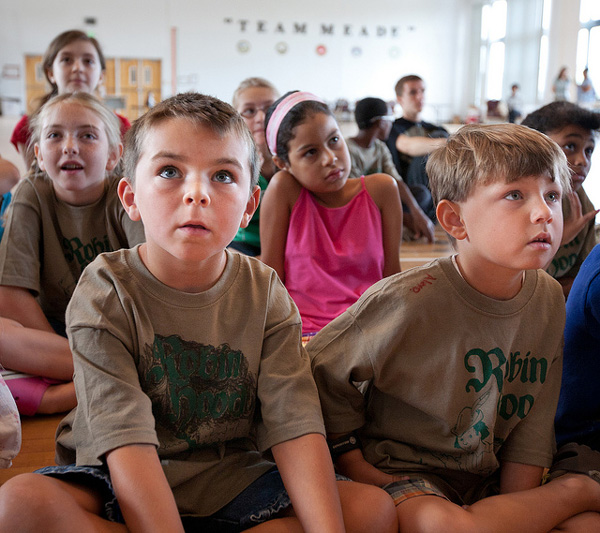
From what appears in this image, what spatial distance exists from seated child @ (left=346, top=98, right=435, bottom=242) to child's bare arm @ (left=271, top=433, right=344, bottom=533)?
252 centimetres

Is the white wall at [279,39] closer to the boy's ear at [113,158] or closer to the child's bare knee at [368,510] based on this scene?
the boy's ear at [113,158]

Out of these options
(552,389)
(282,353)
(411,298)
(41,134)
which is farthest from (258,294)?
(41,134)

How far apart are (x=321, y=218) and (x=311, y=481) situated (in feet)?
3.53

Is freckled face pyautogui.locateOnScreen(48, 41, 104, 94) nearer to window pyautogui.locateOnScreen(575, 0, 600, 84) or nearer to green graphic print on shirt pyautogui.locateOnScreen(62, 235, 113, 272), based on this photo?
green graphic print on shirt pyautogui.locateOnScreen(62, 235, 113, 272)

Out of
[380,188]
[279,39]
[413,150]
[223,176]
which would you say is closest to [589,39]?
[279,39]

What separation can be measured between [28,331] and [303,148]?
0.89m

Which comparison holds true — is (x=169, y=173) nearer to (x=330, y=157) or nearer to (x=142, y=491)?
(x=142, y=491)

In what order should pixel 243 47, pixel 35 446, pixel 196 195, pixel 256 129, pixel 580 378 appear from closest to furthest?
pixel 196 195 < pixel 580 378 < pixel 35 446 < pixel 256 129 < pixel 243 47

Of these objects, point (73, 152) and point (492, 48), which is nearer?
point (73, 152)

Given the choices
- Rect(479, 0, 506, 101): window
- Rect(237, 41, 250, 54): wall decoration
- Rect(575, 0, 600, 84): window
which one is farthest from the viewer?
Rect(479, 0, 506, 101): window

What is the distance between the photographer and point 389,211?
6.35 ft

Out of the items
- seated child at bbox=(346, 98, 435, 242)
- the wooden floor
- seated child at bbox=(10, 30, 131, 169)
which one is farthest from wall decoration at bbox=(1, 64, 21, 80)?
the wooden floor

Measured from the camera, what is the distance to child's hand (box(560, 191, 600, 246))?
183cm

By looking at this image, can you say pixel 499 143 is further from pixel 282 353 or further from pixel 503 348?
pixel 282 353
